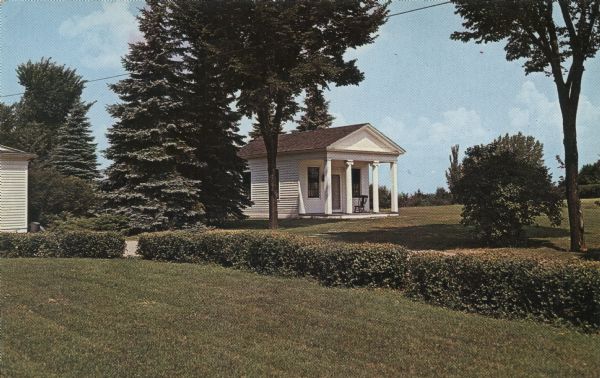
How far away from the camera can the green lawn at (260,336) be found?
4871 mm

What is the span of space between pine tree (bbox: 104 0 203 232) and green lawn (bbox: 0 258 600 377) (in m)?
11.3

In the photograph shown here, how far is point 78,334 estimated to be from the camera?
19.4 feet

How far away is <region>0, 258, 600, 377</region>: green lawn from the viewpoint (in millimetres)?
4871

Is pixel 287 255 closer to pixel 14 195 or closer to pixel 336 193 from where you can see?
pixel 14 195

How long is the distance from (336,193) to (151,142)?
Result: 12.7 meters

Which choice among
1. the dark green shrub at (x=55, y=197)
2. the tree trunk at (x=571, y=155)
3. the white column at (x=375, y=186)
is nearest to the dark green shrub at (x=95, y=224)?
the dark green shrub at (x=55, y=197)

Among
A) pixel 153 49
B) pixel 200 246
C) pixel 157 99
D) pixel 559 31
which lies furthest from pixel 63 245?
pixel 559 31

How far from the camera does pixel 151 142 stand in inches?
806

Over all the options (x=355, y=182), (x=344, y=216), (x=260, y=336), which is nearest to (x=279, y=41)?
(x=344, y=216)

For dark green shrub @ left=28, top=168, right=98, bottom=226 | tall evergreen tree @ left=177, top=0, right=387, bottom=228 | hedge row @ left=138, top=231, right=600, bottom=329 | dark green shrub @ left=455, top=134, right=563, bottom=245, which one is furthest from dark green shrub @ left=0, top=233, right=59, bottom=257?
dark green shrub @ left=455, top=134, right=563, bottom=245

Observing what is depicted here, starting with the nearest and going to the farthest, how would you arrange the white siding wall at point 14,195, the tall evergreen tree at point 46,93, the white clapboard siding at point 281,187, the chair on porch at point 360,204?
the white siding wall at point 14,195, the white clapboard siding at point 281,187, the chair on porch at point 360,204, the tall evergreen tree at point 46,93

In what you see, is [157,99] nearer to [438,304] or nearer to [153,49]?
[153,49]

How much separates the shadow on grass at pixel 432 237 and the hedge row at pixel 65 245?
643 centimetres

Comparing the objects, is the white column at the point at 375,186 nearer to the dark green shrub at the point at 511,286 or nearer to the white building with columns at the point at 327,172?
the white building with columns at the point at 327,172
